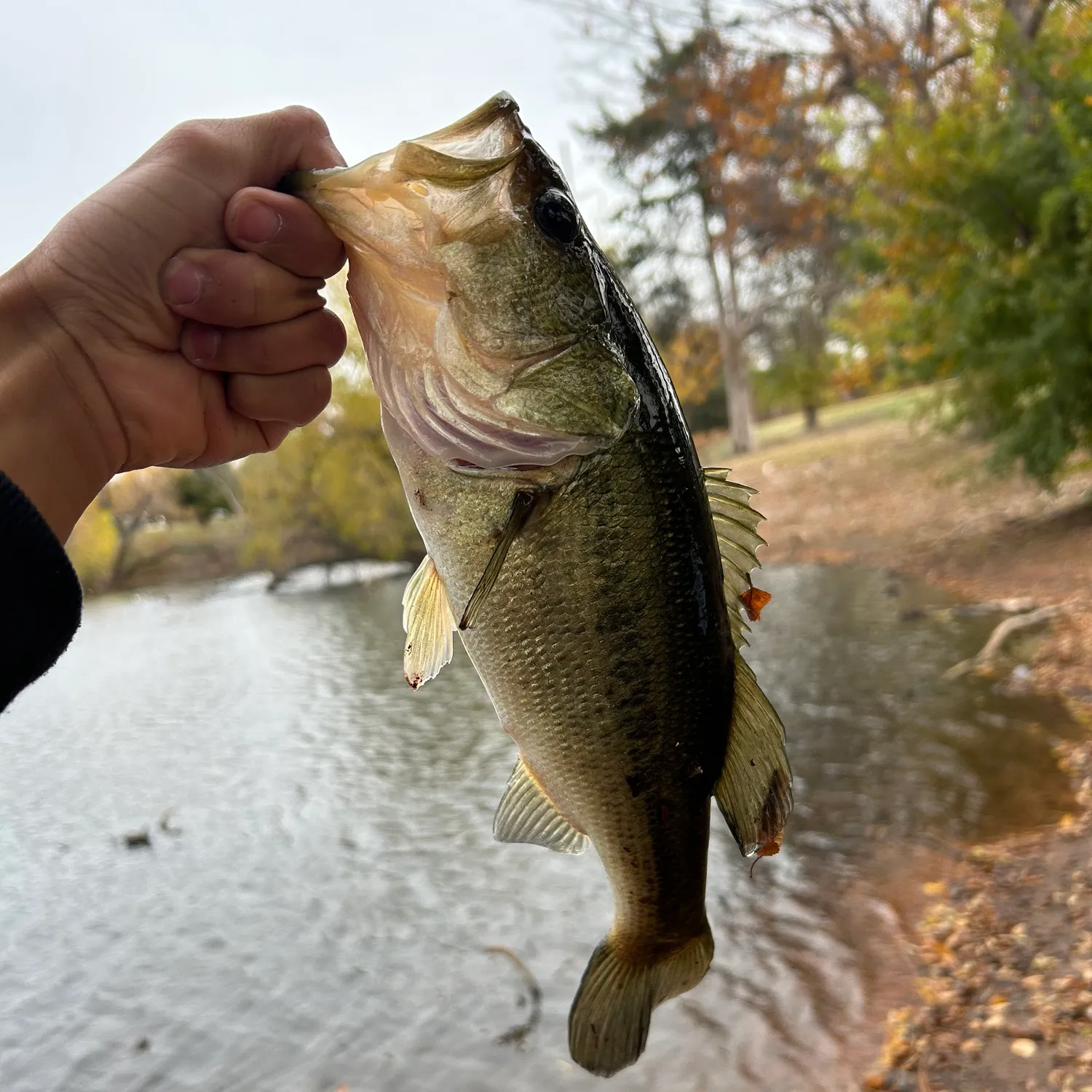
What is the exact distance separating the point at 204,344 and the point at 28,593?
2.00ft

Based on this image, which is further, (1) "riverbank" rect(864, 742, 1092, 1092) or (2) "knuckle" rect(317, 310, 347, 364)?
(1) "riverbank" rect(864, 742, 1092, 1092)

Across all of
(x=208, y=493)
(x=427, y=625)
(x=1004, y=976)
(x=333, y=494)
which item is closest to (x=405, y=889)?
(x=1004, y=976)

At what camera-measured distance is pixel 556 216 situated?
1.46 metres

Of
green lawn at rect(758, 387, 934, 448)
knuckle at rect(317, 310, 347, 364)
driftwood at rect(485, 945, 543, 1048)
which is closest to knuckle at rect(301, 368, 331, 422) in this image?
knuckle at rect(317, 310, 347, 364)

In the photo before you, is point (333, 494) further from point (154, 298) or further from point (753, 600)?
point (753, 600)

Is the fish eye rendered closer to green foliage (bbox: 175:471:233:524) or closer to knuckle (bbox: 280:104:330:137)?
knuckle (bbox: 280:104:330:137)

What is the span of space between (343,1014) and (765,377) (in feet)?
99.6

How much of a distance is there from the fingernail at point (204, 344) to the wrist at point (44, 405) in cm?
19

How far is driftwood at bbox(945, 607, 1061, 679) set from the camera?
291 inches

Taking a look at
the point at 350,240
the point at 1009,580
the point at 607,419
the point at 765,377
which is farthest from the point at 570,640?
the point at 765,377

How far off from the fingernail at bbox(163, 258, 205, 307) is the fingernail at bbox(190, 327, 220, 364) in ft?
0.38

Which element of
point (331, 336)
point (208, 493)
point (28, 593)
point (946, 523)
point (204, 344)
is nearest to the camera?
point (28, 593)

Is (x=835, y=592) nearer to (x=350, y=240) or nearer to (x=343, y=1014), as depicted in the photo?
(x=343, y=1014)

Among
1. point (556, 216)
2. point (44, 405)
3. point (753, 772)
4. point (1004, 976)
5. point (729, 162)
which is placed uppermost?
point (729, 162)
